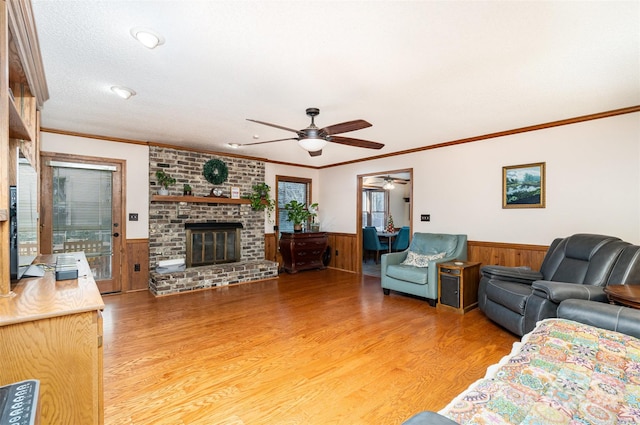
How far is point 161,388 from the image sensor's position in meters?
2.12

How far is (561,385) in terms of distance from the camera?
1.18m

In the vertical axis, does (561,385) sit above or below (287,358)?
above

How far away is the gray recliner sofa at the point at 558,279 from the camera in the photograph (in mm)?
2578

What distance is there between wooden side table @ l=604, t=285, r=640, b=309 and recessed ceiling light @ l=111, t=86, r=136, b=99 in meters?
4.33

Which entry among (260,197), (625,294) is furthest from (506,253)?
(260,197)

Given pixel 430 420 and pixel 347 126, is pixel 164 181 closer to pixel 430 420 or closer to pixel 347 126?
pixel 347 126

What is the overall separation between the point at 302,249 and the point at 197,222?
81.9 inches

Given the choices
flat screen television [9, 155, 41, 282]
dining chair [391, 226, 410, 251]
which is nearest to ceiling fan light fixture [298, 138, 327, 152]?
flat screen television [9, 155, 41, 282]

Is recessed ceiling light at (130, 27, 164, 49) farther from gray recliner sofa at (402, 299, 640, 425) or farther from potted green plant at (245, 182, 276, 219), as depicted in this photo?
potted green plant at (245, 182, 276, 219)

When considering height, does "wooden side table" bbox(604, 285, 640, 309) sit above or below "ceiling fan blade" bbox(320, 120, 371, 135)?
below

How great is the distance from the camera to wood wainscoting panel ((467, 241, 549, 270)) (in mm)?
3930

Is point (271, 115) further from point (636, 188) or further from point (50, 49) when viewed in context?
point (636, 188)

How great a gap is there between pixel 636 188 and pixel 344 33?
3.57 m

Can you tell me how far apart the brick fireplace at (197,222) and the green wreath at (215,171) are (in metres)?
0.09
